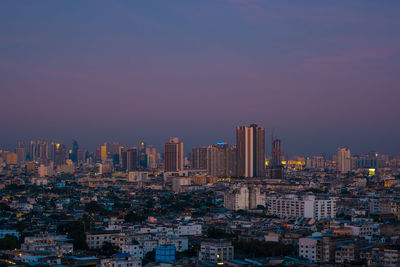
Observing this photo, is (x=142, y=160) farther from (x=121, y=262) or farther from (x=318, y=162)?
(x=121, y=262)

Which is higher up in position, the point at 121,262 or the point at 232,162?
the point at 232,162

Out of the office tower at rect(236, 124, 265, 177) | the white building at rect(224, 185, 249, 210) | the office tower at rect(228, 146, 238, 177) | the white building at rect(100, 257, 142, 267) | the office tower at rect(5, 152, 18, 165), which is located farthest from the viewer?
the office tower at rect(5, 152, 18, 165)

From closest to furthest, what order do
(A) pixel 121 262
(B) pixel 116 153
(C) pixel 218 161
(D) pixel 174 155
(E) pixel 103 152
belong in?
1. (A) pixel 121 262
2. (C) pixel 218 161
3. (D) pixel 174 155
4. (B) pixel 116 153
5. (E) pixel 103 152

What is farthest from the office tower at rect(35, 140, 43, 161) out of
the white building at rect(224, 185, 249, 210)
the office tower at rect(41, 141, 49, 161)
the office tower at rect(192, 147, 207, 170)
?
the white building at rect(224, 185, 249, 210)

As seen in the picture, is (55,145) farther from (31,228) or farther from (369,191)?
(31,228)

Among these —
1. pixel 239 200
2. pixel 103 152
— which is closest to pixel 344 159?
pixel 103 152

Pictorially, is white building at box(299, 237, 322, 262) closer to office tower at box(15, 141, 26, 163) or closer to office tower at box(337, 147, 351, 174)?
office tower at box(337, 147, 351, 174)

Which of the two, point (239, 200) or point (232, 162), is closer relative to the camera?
point (239, 200)
